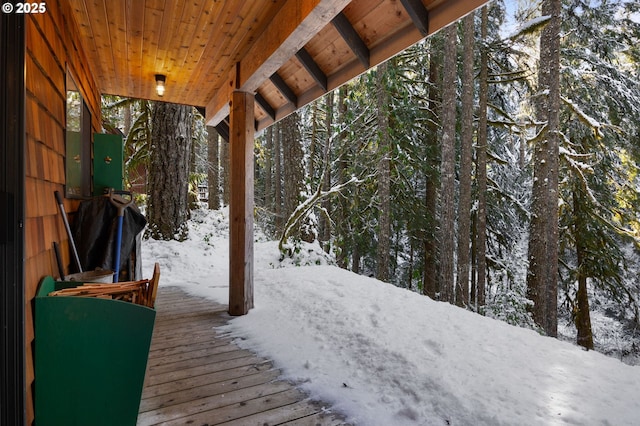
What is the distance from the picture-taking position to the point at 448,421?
210 centimetres

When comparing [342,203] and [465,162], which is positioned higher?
[465,162]

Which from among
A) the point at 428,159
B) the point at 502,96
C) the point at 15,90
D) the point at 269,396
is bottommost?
the point at 269,396

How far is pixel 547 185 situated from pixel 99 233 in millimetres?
8196

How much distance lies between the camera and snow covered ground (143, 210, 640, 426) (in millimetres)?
2184

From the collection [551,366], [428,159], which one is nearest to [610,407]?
[551,366]

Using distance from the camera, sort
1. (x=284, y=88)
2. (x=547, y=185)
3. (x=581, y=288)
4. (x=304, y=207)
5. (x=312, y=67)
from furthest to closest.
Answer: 1. (x=581, y=288)
2. (x=547, y=185)
3. (x=304, y=207)
4. (x=284, y=88)
5. (x=312, y=67)

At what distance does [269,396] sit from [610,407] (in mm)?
2093

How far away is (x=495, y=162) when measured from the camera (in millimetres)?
10828

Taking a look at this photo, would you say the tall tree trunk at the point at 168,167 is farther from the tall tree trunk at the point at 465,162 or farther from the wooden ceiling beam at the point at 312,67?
the tall tree trunk at the point at 465,162

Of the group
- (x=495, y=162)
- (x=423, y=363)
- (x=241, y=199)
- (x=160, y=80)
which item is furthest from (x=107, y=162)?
(x=495, y=162)

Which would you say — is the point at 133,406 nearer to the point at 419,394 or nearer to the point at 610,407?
the point at 419,394

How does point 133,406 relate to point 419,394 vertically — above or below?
above

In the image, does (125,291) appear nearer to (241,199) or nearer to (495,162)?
(241,199)

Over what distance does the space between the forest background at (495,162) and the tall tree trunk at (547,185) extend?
29mm
